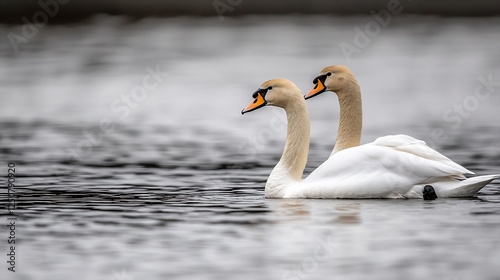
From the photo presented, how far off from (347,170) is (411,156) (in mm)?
620

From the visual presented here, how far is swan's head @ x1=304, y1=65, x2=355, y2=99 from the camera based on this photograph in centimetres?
1332

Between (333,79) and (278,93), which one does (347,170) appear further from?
(333,79)

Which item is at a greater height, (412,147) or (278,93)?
(278,93)

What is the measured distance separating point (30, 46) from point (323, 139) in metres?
20.5

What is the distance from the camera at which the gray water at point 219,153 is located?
30.4 feet

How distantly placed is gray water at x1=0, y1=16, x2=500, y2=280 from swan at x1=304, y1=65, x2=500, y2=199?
31cm

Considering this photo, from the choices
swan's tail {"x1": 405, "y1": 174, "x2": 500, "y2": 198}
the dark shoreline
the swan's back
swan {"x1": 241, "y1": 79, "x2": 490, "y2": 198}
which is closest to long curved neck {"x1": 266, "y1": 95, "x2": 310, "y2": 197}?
swan {"x1": 241, "y1": 79, "x2": 490, "y2": 198}

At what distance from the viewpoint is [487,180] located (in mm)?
11688

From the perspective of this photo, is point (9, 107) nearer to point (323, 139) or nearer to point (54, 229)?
point (323, 139)

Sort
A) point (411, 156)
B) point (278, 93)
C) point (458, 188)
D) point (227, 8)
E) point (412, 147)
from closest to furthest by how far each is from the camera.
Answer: point (458, 188) < point (411, 156) < point (412, 147) < point (278, 93) < point (227, 8)

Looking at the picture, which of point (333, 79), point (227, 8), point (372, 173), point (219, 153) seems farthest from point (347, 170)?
point (227, 8)

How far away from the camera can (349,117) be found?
43.5 feet

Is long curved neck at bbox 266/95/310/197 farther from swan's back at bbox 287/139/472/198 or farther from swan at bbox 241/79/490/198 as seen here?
swan's back at bbox 287/139/472/198

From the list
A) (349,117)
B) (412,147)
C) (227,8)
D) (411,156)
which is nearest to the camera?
(411,156)
